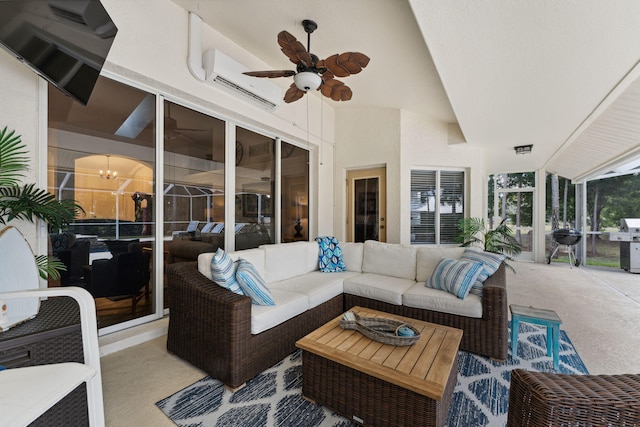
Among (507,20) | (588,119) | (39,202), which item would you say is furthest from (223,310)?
(588,119)

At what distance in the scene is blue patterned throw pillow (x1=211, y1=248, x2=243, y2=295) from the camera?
203 centimetres

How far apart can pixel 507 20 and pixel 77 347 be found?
3.37 m

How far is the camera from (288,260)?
10.0 feet

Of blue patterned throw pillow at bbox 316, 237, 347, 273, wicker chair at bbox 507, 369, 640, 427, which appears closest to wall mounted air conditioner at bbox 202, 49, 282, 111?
blue patterned throw pillow at bbox 316, 237, 347, 273

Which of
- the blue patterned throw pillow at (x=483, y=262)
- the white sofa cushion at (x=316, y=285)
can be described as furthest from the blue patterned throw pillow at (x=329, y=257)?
the blue patterned throw pillow at (x=483, y=262)

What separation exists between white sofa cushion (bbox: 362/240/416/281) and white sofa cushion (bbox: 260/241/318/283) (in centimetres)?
67

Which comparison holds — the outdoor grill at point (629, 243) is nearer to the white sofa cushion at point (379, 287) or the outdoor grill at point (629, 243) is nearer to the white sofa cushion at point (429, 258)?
the white sofa cushion at point (429, 258)

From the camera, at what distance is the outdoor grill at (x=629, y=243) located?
5.54 meters

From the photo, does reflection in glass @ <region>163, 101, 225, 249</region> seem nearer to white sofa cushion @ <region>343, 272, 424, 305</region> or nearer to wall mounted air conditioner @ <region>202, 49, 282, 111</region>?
wall mounted air conditioner @ <region>202, 49, 282, 111</region>

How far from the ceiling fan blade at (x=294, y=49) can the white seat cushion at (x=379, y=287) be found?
7.21 feet

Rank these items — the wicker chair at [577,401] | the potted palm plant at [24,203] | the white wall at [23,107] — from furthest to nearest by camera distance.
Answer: the white wall at [23,107] → the potted palm plant at [24,203] → the wicker chair at [577,401]

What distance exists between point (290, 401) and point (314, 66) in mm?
2630

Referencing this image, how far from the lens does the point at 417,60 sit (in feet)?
10.5

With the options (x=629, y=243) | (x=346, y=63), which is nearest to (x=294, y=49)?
(x=346, y=63)
